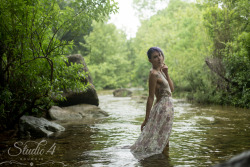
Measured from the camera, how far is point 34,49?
7777 millimetres

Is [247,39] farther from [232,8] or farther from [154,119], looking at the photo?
[154,119]

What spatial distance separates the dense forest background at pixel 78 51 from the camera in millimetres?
7508

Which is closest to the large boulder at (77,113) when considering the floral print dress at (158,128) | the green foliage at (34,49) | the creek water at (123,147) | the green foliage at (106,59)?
the creek water at (123,147)

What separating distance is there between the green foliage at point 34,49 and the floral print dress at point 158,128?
134 inches

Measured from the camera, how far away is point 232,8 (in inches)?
693

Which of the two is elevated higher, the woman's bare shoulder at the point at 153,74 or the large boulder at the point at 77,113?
the woman's bare shoulder at the point at 153,74

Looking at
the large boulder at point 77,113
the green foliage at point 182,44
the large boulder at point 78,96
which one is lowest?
the large boulder at point 77,113

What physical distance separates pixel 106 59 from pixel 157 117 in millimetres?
40001

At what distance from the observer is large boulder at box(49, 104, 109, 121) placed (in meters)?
12.3

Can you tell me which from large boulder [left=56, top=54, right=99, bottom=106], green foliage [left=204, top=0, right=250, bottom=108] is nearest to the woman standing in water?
large boulder [left=56, top=54, right=99, bottom=106]

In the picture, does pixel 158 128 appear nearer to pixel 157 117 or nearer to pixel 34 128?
pixel 157 117

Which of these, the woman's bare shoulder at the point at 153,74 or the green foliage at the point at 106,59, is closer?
the woman's bare shoulder at the point at 153,74

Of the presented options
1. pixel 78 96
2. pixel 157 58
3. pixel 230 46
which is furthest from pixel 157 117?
pixel 230 46

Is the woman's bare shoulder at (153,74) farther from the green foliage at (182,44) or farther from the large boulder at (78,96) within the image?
the green foliage at (182,44)
